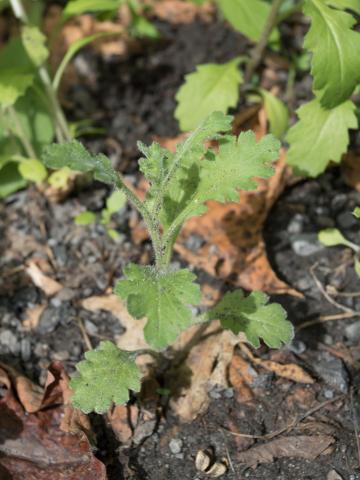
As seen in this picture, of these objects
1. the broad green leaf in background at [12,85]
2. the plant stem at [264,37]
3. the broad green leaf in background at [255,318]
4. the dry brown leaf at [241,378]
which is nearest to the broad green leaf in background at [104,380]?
the broad green leaf in background at [255,318]

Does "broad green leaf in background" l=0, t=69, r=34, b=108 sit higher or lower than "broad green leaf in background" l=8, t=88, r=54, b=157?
higher

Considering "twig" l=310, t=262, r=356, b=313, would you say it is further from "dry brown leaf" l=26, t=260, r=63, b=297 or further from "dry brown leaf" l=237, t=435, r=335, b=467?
"dry brown leaf" l=26, t=260, r=63, b=297

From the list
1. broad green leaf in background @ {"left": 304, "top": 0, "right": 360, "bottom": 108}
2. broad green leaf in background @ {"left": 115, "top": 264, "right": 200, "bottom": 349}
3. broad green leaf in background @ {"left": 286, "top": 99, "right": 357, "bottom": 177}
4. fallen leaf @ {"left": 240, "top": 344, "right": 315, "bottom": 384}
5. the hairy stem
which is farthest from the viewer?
broad green leaf in background @ {"left": 286, "top": 99, "right": 357, "bottom": 177}

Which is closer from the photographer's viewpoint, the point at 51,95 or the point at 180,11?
the point at 51,95

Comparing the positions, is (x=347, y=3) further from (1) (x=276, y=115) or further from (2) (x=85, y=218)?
(2) (x=85, y=218)

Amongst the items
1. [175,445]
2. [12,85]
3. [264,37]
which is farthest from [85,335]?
[264,37]

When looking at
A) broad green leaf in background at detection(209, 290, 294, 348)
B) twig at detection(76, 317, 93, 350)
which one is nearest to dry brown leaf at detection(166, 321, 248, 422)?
broad green leaf in background at detection(209, 290, 294, 348)
